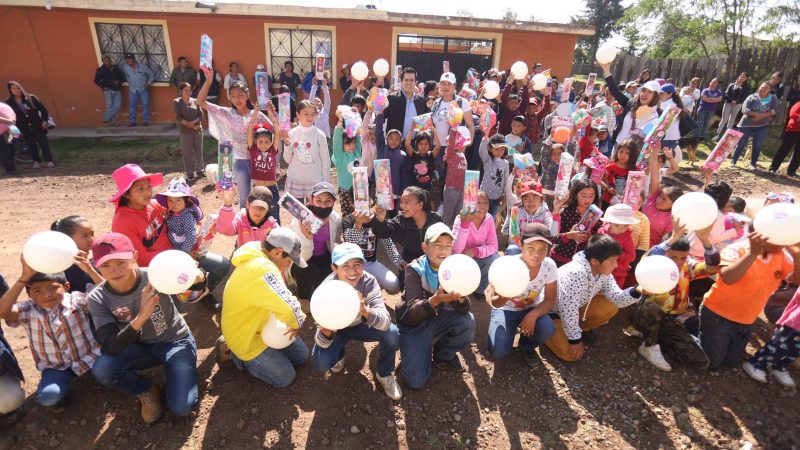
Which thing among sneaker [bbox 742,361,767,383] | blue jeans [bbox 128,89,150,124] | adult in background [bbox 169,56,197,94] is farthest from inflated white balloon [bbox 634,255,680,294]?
blue jeans [bbox 128,89,150,124]

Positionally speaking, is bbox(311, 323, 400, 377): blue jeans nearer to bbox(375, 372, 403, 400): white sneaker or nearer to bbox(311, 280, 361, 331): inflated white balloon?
bbox(375, 372, 403, 400): white sneaker

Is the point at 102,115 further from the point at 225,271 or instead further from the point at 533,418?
the point at 533,418

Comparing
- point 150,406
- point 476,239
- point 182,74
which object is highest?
point 182,74

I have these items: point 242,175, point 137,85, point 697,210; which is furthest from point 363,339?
point 137,85

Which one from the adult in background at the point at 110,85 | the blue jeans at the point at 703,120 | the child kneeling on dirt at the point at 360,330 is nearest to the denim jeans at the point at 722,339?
the child kneeling on dirt at the point at 360,330

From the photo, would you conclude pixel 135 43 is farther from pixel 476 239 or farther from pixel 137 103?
pixel 476 239

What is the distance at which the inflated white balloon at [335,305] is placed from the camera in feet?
7.59

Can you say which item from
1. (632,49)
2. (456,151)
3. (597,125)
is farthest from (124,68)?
(632,49)

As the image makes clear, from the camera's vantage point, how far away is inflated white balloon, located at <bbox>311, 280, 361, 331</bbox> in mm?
2314

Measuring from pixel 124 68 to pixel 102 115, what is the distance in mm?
1519

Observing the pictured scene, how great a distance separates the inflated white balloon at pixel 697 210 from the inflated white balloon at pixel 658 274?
17.0 inches

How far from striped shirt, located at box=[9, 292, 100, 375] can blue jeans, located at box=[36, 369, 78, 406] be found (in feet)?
0.12

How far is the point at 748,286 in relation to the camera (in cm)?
310

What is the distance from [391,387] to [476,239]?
1696 mm
